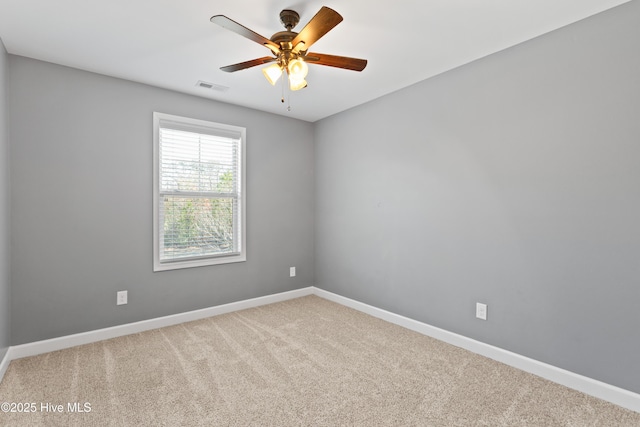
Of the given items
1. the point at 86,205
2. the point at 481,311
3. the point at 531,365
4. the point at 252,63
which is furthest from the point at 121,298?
the point at 531,365

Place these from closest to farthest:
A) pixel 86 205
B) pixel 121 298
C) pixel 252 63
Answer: pixel 252 63
pixel 86 205
pixel 121 298

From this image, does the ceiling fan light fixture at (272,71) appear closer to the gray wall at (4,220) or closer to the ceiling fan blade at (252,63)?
the ceiling fan blade at (252,63)

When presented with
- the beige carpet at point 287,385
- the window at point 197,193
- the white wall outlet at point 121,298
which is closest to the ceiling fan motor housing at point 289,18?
the window at point 197,193

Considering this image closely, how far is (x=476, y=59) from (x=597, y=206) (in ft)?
4.75

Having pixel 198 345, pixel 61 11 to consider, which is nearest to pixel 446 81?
pixel 61 11

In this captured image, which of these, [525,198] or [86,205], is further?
[86,205]

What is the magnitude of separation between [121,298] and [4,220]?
3.59ft

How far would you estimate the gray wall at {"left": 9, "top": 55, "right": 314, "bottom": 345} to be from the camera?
2.63 metres

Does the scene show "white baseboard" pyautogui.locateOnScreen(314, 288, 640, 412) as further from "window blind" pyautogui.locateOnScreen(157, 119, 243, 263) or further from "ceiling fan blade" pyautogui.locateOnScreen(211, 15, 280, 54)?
"ceiling fan blade" pyautogui.locateOnScreen(211, 15, 280, 54)

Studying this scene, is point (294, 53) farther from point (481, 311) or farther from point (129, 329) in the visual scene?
point (129, 329)

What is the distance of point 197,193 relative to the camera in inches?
138

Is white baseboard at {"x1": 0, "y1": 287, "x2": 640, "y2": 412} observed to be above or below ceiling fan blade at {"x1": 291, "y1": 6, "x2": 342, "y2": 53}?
below

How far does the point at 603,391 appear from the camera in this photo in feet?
6.66

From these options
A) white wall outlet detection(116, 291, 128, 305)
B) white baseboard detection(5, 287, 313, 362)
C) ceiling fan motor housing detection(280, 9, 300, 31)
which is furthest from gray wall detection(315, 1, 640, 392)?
white wall outlet detection(116, 291, 128, 305)
